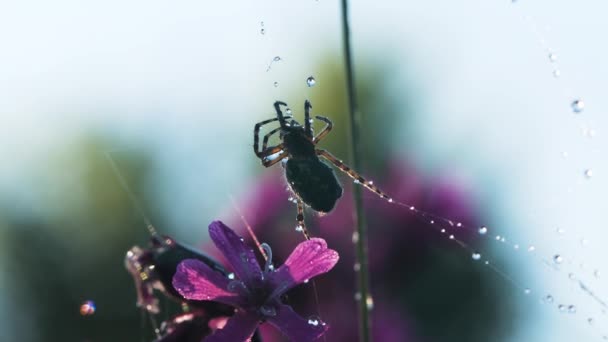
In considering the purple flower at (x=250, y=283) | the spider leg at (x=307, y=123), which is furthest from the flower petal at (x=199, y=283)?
the spider leg at (x=307, y=123)

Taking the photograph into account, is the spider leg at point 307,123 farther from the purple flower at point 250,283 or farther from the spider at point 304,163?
the purple flower at point 250,283

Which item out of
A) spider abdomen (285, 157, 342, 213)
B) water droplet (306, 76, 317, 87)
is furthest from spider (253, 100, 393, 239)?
water droplet (306, 76, 317, 87)

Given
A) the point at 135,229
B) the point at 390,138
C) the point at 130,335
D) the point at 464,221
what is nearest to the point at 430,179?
the point at 464,221

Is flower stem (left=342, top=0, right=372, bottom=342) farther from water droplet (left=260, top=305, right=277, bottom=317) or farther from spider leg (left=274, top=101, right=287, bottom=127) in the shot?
spider leg (left=274, top=101, right=287, bottom=127)

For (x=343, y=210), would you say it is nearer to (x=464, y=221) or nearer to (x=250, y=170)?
(x=464, y=221)

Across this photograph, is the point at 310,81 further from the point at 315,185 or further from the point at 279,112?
the point at 279,112

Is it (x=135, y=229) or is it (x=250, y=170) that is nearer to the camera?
(x=250, y=170)
